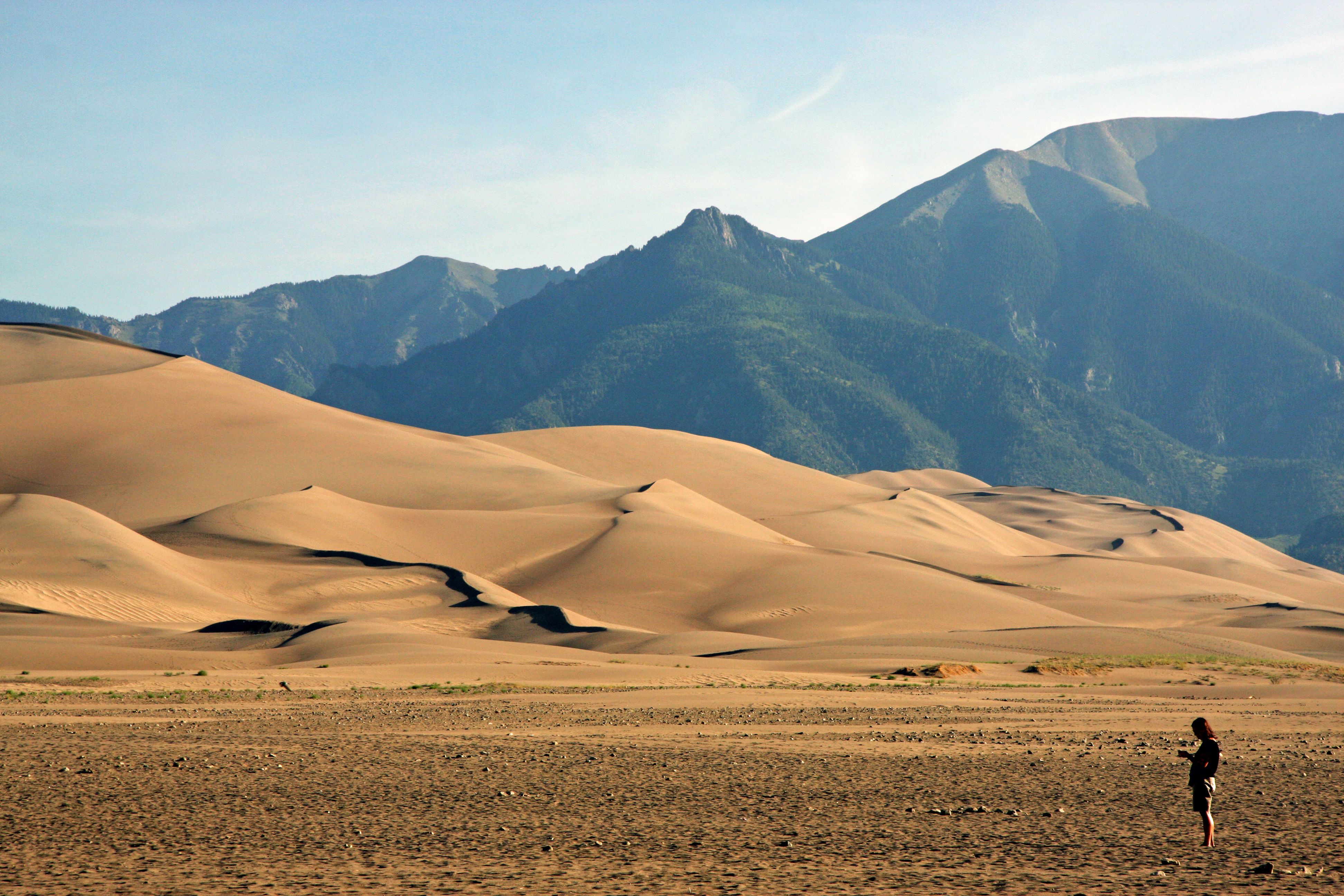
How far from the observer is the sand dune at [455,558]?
42125 millimetres

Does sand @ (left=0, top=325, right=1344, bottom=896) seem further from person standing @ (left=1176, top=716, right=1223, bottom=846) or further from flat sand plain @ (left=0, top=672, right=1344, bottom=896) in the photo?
person standing @ (left=1176, top=716, right=1223, bottom=846)

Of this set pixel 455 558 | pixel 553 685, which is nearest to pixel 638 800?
pixel 553 685

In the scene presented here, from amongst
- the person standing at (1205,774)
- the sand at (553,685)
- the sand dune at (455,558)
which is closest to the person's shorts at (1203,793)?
the person standing at (1205,774)

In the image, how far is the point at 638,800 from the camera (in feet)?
48.6

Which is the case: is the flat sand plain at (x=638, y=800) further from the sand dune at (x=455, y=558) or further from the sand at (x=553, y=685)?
the sand dune at (x=455, y=558)

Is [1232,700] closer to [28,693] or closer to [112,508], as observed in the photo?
[28,693]

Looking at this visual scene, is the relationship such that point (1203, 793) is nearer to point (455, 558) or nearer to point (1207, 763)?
point (1207, 763)

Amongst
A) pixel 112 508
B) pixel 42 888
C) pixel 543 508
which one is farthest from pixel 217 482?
pixel 42 888

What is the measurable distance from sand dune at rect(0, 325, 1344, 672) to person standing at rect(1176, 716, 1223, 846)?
1033 inches

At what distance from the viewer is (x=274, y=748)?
62.4ft

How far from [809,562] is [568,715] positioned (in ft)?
129

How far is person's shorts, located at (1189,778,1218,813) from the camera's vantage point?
12.1m

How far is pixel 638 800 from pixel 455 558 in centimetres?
4739

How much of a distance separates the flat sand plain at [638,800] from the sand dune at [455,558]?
1370 centimetres
